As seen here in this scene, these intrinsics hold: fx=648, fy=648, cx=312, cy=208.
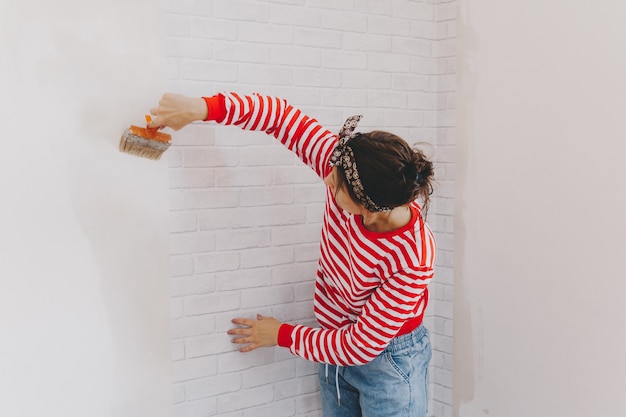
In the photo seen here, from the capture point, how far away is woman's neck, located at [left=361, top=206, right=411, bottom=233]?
172 centimetres

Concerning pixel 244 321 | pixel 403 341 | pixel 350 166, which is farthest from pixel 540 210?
pixel 244 321

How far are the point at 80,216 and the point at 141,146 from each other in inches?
9.9

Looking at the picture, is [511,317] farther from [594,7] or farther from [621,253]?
[594,7]

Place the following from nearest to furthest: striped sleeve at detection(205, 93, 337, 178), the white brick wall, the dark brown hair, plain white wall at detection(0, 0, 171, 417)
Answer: the dark brown hair, plain white wall at detection(0, 0, 171, 417), striped sleeve at detection(205, 93, 337, 178), the white brick wall

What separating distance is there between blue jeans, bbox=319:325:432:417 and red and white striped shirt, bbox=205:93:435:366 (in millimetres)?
56

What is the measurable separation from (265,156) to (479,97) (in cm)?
82

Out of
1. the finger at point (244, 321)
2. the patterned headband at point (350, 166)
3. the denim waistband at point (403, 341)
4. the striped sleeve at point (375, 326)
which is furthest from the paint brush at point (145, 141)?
the denim waistband at point (403, 341)

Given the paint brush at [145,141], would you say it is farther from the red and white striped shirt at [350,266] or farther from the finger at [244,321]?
the finger at [244,321]

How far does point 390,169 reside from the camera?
1505mm

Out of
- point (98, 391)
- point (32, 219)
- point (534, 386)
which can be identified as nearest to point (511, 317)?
point (534, 386)

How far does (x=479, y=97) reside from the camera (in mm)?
2318

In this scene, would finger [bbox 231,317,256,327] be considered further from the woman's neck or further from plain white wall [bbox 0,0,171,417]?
the woman's neck

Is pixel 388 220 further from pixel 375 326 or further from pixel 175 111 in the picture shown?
pixel 175 111

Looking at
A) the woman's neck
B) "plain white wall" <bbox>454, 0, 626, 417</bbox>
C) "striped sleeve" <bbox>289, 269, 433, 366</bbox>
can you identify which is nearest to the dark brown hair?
the woman's neck
